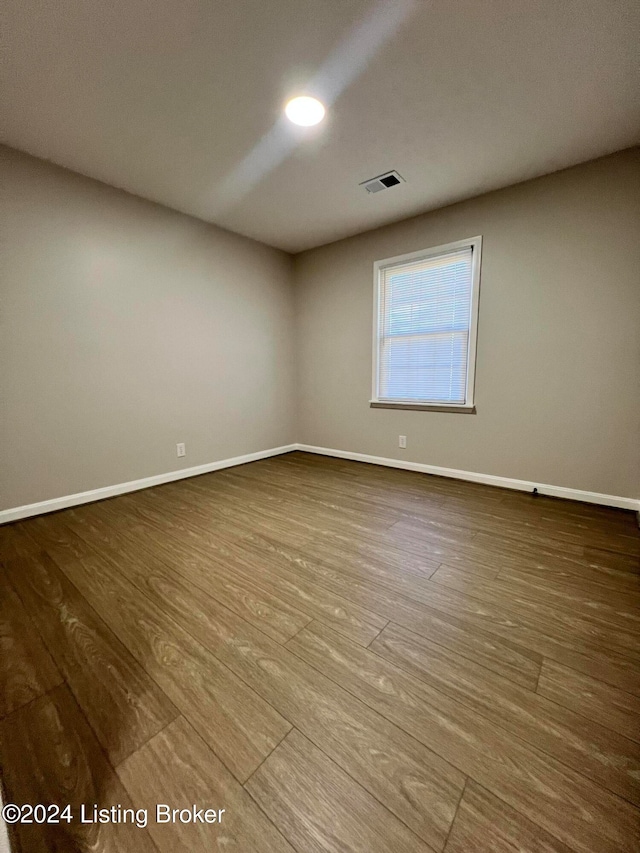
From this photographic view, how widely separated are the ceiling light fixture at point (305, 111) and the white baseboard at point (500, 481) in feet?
9.50

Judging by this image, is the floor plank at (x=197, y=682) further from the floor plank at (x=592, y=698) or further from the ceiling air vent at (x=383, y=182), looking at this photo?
the ceiling air vent at (x=383, y=182)

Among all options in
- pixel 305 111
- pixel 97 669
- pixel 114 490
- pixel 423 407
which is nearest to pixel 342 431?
pixel 423 407

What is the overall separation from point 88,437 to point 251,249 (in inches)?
103

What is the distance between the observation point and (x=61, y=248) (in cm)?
240

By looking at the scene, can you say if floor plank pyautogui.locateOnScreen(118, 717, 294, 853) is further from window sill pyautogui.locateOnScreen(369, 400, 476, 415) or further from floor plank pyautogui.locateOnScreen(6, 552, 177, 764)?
window sill pyautogui.locateOnScreen(369, 400, 476, 415)

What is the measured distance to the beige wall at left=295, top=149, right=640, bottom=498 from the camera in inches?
91.7

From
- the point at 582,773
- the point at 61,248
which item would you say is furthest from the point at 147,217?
the point at 582,773

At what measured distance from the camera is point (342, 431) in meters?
4.02

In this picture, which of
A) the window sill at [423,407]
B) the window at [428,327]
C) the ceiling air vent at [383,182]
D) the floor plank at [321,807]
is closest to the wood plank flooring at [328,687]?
the floor plank at [321,807]

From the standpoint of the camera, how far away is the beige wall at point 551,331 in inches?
91.7

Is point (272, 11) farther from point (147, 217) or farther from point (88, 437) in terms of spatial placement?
point (88, 437)

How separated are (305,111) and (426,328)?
6.51ft

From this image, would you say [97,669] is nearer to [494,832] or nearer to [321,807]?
[321,807]

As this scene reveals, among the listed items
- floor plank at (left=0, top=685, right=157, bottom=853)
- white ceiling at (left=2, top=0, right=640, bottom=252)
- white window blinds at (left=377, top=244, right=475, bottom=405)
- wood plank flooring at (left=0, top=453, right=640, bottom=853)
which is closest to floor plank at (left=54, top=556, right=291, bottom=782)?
wood plank flooring at (left=0, top=453, right=640, bottom=853)
